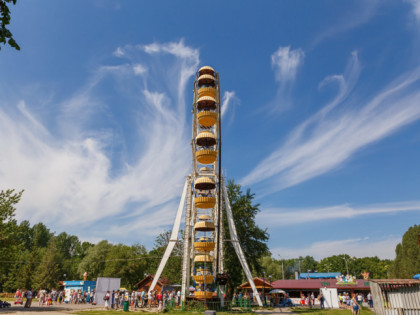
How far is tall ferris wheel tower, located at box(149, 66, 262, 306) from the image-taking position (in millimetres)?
30141

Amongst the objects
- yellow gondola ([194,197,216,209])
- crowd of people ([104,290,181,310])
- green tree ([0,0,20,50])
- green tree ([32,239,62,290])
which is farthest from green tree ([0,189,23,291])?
green tree ([32,239,62,290])

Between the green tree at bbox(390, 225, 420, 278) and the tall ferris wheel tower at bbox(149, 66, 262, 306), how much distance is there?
46.4 meters

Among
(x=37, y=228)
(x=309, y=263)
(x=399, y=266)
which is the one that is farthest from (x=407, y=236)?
(x=309, y=263)

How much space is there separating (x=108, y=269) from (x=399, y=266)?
64.9 meters

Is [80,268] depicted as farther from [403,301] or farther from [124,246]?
[403,301]

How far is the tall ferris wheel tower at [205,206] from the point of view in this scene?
30.1 m

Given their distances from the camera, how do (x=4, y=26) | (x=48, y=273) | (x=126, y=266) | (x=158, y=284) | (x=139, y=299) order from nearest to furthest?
1. (x=4, y=26)
2. (x=139, y=299)
3. (x=158, y=284)
4. (x=48, y=273)
5. (x=126, y=266)

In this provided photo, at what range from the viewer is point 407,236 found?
65.9m

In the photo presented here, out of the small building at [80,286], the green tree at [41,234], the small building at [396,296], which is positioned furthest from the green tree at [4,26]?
the green tree at [41,234]

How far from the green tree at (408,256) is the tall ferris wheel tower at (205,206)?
46.4 meters

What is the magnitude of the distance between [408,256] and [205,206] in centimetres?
5484

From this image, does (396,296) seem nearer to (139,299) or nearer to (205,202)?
(205,202)

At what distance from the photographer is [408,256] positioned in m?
62.3

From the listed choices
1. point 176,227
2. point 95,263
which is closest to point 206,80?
point 176,227
